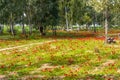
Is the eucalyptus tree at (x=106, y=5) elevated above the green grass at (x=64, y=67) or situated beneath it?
elevated above

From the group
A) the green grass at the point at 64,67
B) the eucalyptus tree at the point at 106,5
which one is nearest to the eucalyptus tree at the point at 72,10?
the eucalyptus tree at the point at 106,5

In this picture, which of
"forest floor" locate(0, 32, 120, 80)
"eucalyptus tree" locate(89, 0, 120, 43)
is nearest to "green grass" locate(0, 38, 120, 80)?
"forest floor" locate(0, 32, 120, 80)

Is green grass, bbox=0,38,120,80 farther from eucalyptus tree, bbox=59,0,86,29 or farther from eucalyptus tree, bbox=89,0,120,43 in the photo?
eucalyptus tree, bbox=59,0,86,29

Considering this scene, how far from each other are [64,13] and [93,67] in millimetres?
84849

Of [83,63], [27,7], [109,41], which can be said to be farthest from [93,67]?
[27,7]

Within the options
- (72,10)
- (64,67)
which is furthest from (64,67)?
(72,10)

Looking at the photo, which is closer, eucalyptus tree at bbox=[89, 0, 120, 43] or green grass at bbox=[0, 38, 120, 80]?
green grass at bbox=[0, 38, 120, 80]

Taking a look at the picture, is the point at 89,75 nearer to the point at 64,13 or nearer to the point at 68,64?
the point at 68,64

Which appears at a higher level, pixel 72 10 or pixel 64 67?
pixel 72 10

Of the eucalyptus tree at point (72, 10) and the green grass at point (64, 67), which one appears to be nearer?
the green grass at point (64, 67)

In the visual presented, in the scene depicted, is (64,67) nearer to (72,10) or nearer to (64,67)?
(64,67)

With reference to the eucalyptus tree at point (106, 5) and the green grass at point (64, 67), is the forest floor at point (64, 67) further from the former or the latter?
the eucalyptus tree at point (106, 5)

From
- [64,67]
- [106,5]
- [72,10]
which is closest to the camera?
[64,67]

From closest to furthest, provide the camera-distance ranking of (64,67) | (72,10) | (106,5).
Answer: (64,67)
(106,5)
(72,10)
